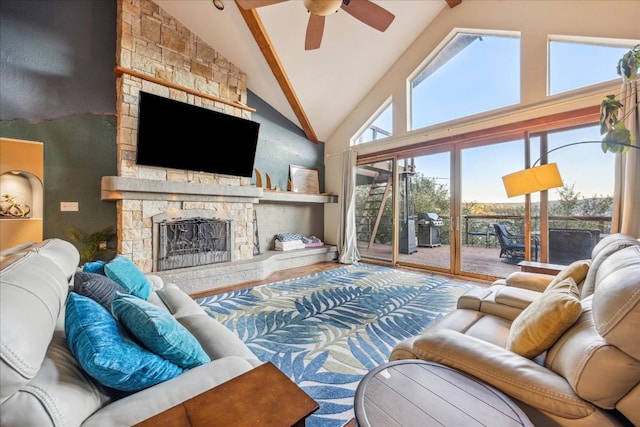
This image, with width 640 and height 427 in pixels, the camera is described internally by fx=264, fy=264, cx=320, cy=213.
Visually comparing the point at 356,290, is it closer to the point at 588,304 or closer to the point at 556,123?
the point at 588,304

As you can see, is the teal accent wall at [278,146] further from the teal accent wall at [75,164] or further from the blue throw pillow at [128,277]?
the blue throw pillow at [128,277]

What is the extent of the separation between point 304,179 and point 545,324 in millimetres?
5013

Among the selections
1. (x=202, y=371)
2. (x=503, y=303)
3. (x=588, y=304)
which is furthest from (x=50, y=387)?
(x=503, y=303)

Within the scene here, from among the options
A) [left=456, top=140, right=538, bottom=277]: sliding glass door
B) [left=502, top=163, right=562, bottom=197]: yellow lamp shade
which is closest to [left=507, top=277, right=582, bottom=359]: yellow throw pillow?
[left=502, top=163, right=562, bottom=197]: yellow lamp shade

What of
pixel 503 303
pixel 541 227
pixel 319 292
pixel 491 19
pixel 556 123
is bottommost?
pixel 319 292

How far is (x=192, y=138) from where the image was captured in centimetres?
373

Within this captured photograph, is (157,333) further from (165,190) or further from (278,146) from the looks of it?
(278,146)

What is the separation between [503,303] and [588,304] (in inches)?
24.9

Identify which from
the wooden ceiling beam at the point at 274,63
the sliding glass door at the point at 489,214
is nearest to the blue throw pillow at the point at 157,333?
the wooden ceiling beam at the point at 274,63

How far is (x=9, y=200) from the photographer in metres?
2.99

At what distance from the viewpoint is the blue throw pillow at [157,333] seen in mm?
968

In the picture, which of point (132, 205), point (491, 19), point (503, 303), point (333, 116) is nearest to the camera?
point (503, 303)

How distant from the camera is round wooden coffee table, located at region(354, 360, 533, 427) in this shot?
Result: 82cm

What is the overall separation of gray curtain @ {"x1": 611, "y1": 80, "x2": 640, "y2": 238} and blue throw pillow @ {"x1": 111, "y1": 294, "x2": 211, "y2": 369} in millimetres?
3924
